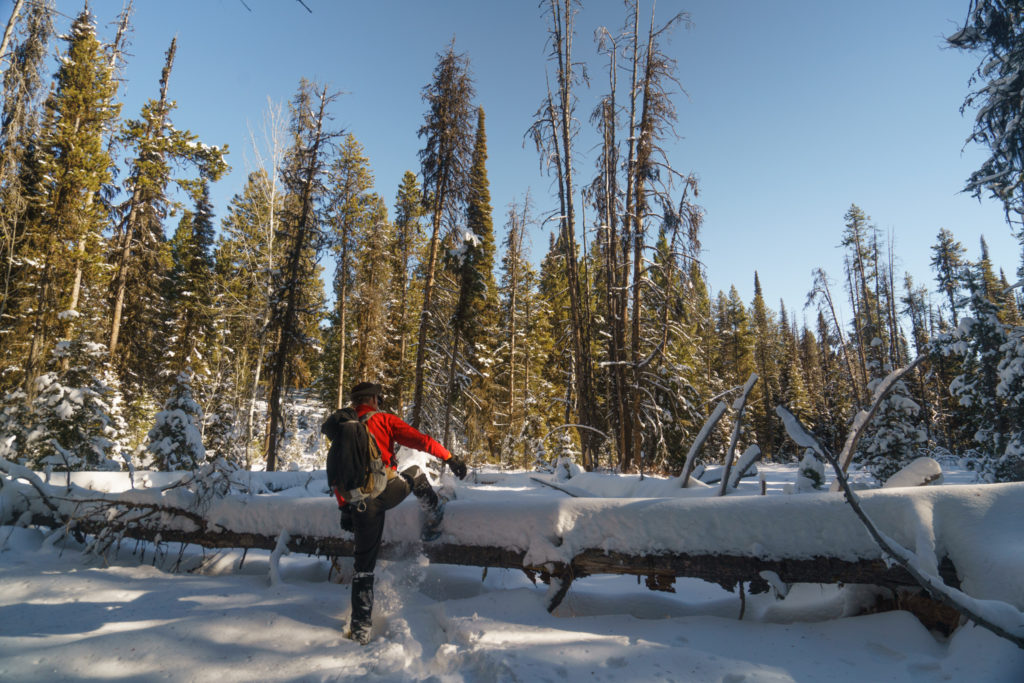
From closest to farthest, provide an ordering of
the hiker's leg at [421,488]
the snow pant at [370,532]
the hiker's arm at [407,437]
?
the snow pant at [370,532], the hiker's leg at [421,488], the hiker's arm at [407,437]

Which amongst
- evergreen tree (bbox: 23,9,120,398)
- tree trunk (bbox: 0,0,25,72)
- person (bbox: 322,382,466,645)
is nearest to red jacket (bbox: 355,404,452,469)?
person (bbox: 322,382,466,645)

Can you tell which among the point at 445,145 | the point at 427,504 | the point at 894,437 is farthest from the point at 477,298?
the point at 427,504

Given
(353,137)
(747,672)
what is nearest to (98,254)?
(353,137)

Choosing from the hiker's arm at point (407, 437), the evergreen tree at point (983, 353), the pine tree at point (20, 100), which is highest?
the pine tree at point (20, 100)

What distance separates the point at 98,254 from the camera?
13492 mm

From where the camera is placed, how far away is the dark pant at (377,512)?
11.3ft

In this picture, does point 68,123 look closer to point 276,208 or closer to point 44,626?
point 276,208

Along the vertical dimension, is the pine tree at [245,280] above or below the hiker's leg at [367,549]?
above

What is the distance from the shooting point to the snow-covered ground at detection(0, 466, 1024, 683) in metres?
2.58

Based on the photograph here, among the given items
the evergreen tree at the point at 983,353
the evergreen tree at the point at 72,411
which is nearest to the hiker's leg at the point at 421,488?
the evergreen tree at the point at 72,411

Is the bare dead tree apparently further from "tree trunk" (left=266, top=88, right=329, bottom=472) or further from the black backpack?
"tree trunk" (left=266, top=88, right=329, bottom=472)

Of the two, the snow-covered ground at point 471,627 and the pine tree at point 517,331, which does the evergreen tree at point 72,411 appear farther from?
the pine tree at point 517,331

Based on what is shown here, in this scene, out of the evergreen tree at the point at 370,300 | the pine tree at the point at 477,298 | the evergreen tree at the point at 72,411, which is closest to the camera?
the evergreen tree at the point at 72,411

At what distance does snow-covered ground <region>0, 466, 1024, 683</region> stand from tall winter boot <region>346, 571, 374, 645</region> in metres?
Result: 0.10
